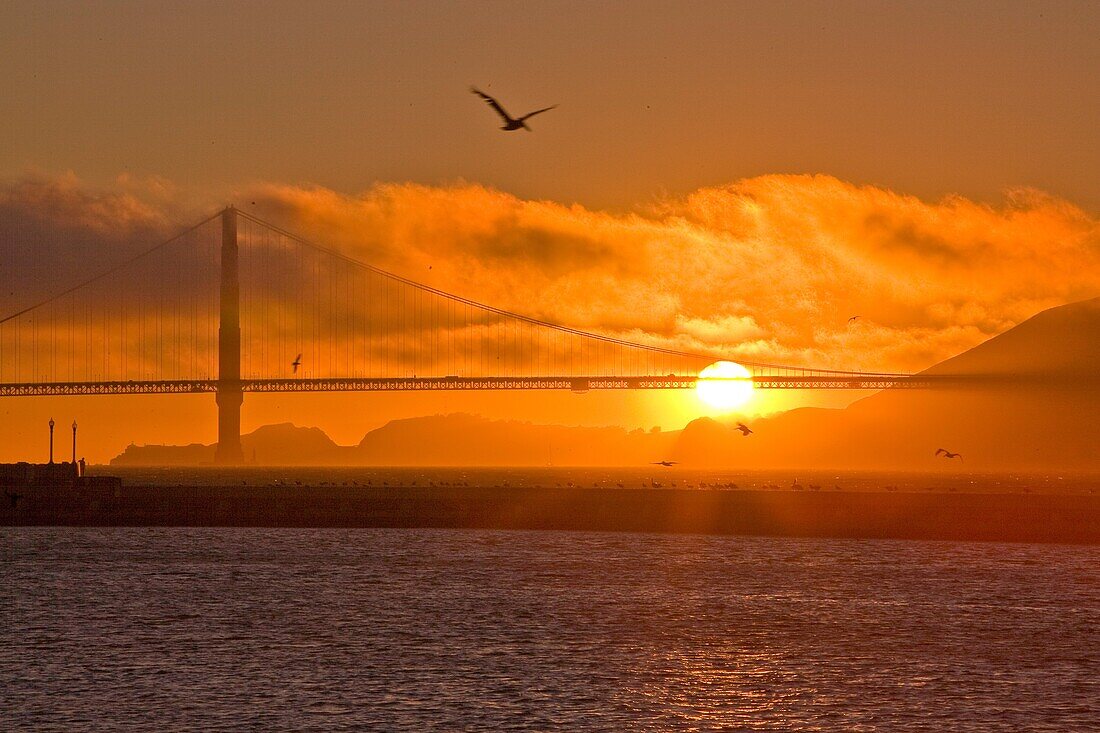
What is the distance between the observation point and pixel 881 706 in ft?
78.7

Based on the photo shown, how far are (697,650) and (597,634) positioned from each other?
10.5ft

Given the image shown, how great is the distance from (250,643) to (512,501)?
43.3m

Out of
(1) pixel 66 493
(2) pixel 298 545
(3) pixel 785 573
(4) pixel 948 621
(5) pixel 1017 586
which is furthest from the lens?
(1) pixel 66 493

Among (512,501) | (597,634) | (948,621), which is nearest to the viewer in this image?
(597,634)

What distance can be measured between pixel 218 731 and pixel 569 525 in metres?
51.8

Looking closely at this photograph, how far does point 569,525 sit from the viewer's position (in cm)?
7306

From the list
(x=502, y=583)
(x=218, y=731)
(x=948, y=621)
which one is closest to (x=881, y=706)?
(x=218, y=731)

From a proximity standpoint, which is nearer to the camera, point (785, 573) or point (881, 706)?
point (881, 706)

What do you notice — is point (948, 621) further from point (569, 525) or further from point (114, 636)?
point (569, 525)

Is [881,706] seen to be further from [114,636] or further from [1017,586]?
[1017,586]

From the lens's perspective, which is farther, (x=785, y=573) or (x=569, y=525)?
(x=569, y=525)

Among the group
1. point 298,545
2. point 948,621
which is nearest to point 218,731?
point 948,621

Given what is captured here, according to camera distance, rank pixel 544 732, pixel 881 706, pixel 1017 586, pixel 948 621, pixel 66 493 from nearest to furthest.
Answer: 1. pixel 544 732
2. pixel 881 706
3. pixel 948 621
4. pixel 1017 586
5. pixel 66 493

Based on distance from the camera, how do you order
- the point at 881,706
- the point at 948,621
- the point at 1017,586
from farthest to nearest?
the point at 1017,586 < the point at 948,621 < the point at 881,706
